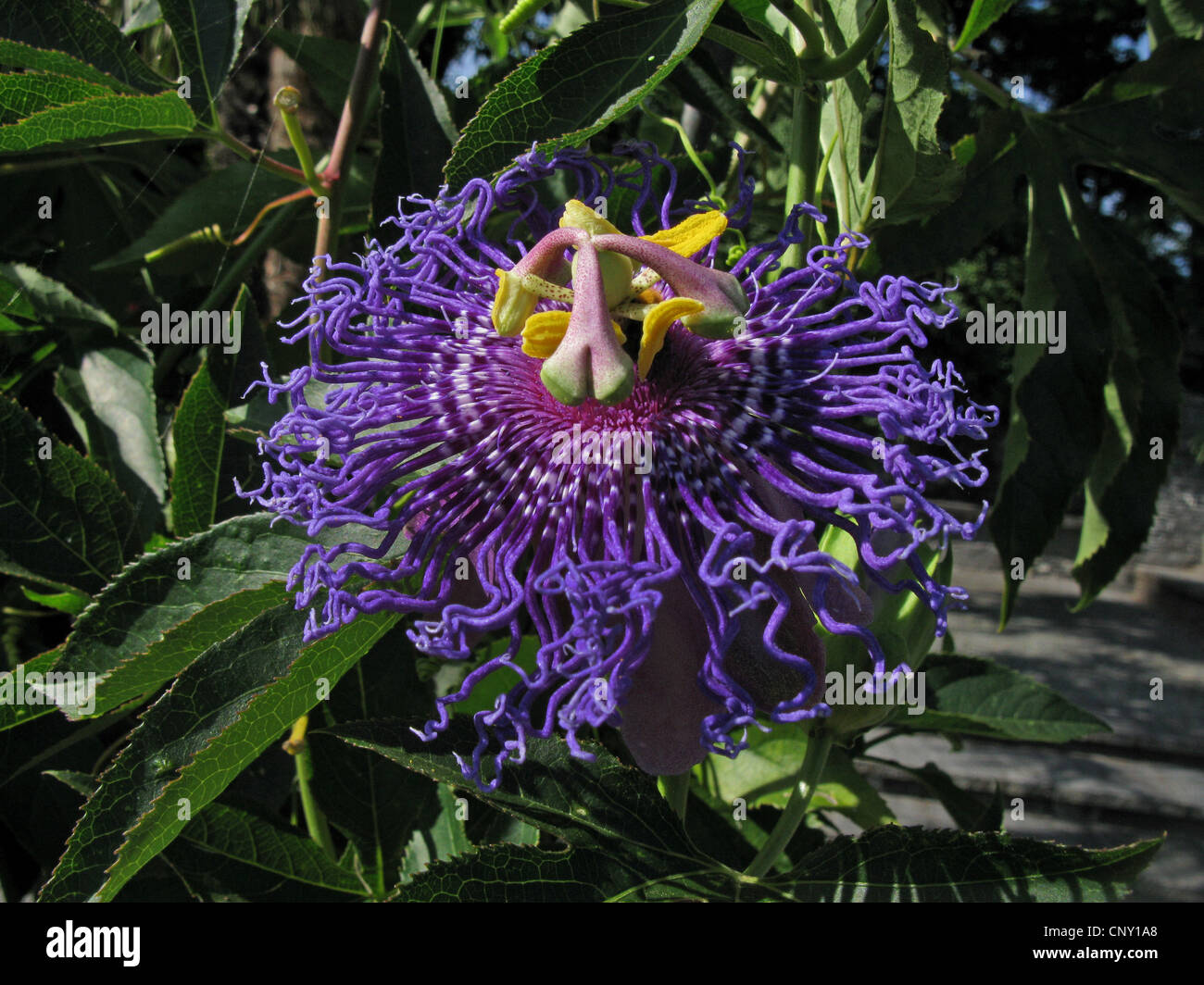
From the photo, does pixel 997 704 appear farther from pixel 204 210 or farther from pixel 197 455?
pixel 204 210

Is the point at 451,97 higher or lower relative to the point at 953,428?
higher

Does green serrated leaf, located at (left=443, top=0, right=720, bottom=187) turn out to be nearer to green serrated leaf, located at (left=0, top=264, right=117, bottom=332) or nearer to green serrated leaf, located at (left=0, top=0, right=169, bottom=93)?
green serrated leaf, located at (left=0, top=0, right=169, bottom=93)

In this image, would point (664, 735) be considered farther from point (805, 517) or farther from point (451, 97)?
point (451, 97)

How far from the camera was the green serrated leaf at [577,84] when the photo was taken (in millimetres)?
735

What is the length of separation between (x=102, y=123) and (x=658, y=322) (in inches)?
22.9

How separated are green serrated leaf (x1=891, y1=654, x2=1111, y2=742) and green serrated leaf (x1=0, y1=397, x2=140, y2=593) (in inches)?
34.5

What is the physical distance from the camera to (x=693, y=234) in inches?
34.5

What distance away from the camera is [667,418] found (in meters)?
0.86

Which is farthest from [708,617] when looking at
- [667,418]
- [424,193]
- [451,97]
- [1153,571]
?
[1153,571]

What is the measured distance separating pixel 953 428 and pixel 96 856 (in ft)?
2.19

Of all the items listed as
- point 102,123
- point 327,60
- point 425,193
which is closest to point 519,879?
point 425,193

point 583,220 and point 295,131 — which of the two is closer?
point 583,220

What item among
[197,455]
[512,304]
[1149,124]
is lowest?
[197,455]

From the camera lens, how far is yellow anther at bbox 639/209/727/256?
87 cm
